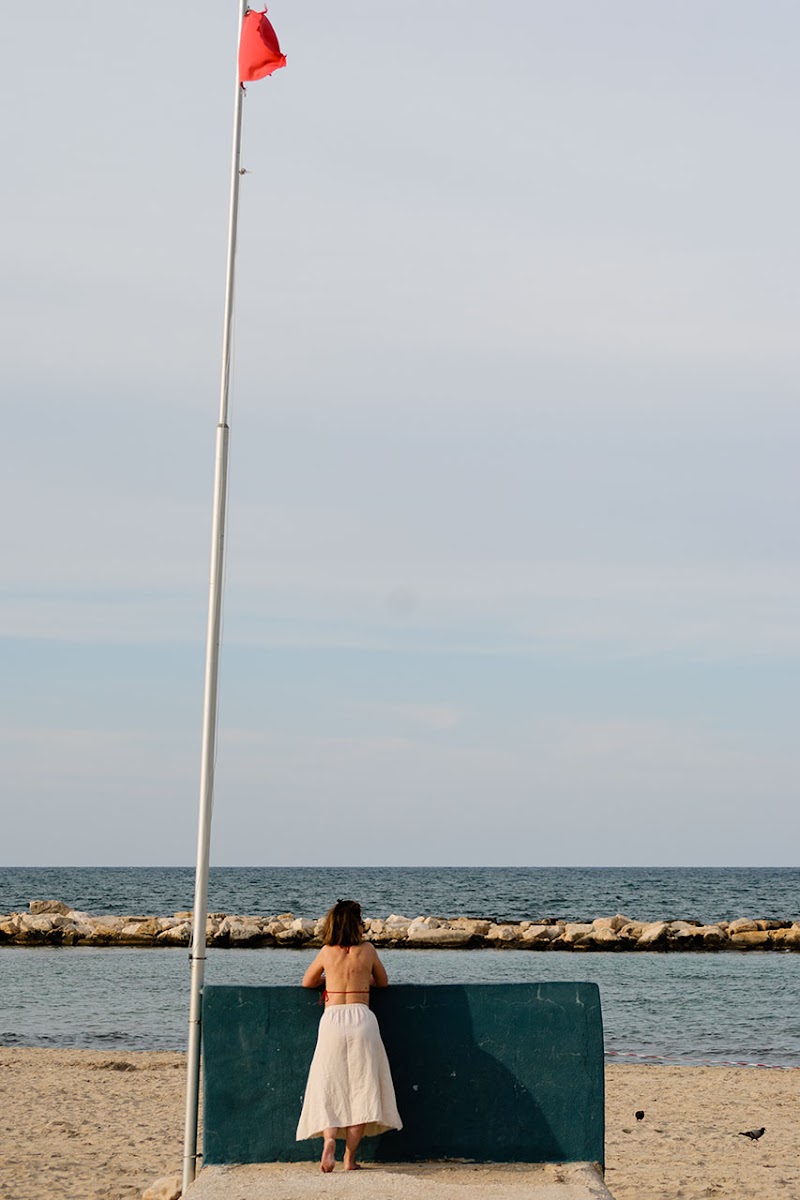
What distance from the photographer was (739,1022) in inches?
841

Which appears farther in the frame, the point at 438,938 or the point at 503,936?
the point at 503,936

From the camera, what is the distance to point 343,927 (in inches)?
312

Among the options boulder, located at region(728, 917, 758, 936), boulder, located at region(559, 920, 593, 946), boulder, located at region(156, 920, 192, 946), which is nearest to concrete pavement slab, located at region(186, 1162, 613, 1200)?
boulder, located at region(559, 920, 593, 946)

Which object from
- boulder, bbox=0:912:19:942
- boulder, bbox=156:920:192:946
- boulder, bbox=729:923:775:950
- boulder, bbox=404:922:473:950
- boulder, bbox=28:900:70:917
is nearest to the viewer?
boulder, bbox=404:922:473:950

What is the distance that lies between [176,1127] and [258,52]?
32.1 ft

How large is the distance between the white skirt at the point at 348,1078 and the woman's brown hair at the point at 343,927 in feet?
1.24

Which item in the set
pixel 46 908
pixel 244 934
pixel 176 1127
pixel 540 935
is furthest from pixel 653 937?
pixel 176 1127

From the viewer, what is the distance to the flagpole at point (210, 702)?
8.21 meters

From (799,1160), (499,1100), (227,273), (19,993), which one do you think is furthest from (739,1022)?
(227,273)

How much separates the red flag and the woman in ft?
19.8

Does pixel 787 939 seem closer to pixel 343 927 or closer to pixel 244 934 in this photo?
pixel 244 934

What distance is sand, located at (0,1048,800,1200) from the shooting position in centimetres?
1046

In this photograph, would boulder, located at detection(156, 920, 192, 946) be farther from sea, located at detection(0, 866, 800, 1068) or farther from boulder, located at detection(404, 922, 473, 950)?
boulder, located at detection(404, 922, 473, 950)

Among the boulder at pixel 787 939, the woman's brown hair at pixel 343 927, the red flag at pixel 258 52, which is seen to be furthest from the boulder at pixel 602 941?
the red flag at pixel 258 52
